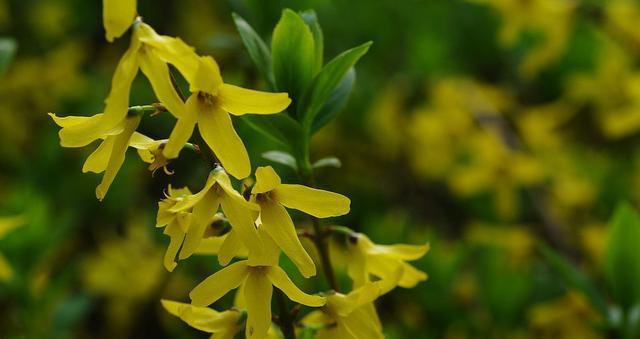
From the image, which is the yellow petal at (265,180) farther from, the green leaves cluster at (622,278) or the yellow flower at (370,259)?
the green leaves cluster at (622,278)

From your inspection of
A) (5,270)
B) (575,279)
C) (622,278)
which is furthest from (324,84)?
(5,270)

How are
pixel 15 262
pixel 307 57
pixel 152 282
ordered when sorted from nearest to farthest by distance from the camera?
pixel 307 57 → pixel 15 262 → pixel 152 282

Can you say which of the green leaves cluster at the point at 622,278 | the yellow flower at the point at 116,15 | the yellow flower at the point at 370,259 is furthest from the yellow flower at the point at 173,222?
the green leaves cluster at the point at 622,278

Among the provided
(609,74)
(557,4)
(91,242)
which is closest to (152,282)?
(91,242)

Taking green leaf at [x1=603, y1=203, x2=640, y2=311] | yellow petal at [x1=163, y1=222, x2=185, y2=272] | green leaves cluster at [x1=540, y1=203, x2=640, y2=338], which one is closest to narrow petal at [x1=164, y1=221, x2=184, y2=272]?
yellow petal at [x1=163, y1=222, x2=185, y2=272]

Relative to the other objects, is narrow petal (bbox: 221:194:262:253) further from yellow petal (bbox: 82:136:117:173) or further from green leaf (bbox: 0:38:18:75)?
green leaf (bbox: 0:38:18:75)

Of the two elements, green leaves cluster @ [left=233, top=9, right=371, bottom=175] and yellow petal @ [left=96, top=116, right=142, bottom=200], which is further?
green leaves cluster @ [left=233, top=9, right=371, bottom=175]

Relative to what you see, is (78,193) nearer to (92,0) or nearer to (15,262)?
(15,262)
